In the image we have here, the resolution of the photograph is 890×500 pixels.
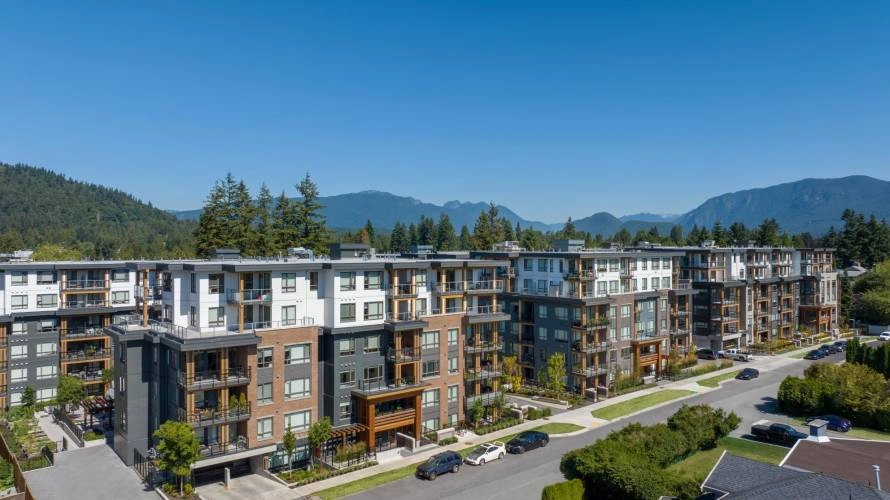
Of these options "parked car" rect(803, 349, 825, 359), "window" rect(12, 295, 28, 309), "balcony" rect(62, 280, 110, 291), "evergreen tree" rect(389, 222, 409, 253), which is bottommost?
"parked car" rect(803, 349, 825, 359)

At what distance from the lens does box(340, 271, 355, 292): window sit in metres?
42.5

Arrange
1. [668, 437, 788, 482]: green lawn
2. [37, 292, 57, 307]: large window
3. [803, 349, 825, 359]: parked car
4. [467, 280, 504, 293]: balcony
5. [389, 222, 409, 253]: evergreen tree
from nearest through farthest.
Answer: [668, 437, 788, 482]: green lawn
[467, 280, 504, 293]: balcony
[37, 292, 57, 307]: large window
[803, 349, 825, 359]: parked car
[389, 222, 409, 253]: evergreen tree

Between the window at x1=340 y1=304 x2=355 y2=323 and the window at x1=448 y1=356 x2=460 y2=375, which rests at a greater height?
the window at x1=340 y1=304 x2=355 y2=323

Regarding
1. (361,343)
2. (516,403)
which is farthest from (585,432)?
(361,343)

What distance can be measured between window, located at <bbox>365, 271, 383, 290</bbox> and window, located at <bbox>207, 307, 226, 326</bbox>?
999 centimetres

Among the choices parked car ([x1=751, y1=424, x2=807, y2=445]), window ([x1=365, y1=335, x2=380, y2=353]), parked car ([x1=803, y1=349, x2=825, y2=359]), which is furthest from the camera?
parked car ([x1=803, y1=349, x2=825, y2=359])

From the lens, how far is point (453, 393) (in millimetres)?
48125

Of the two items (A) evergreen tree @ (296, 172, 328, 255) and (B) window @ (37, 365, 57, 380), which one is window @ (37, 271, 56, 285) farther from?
(A) evergreen tree @ (296, 172, 328, 255)

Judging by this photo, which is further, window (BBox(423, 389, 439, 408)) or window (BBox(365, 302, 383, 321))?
window (BBox(423, 389, 439, 408))

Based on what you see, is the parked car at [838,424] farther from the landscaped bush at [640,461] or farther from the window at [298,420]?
the window at [298,420]

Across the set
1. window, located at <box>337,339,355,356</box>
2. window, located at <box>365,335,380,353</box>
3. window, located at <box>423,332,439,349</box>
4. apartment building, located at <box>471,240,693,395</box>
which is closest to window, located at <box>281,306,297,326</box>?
window, located at <box>337,339,355,356</box>

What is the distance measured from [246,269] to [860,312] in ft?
337

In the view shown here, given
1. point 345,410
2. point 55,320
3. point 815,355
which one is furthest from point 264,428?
point 815,355

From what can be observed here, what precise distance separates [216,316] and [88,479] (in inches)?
470
